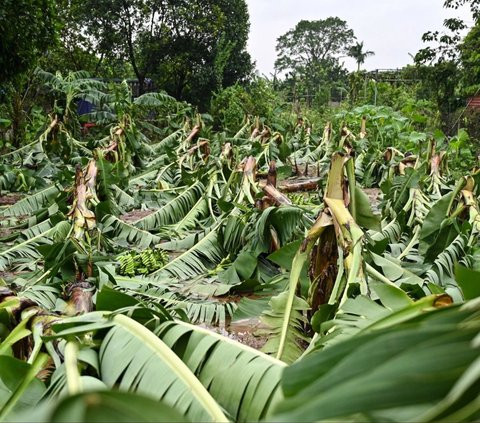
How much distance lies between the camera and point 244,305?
2047 millimetres

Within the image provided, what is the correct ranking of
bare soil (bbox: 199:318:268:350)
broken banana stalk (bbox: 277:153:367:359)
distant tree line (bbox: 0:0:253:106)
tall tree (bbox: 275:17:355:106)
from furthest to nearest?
tall tree (bbox: 275:17:355:106)
distant tree line (bbox: 0:0:253:106)
bare soil (bbox: 199:318:268:350)
broken banana stalk (bbox: 277:153:367:359)

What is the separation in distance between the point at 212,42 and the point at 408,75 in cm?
834

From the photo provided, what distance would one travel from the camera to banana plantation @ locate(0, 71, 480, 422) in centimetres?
40

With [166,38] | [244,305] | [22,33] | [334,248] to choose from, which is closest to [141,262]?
[244,305]

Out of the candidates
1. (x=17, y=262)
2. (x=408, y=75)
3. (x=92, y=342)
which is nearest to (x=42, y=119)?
(x=17, y=262)

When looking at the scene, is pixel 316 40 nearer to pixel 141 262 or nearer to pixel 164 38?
pixel 164 38

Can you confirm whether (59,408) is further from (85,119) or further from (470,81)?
(470,81)

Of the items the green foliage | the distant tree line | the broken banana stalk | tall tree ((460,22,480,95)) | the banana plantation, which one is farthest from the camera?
the distant tree line

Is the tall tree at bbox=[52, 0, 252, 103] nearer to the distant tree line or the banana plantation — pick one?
the distant tree line

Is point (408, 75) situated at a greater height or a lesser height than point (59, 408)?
greater

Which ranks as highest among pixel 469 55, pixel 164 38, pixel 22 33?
pixel 164 38

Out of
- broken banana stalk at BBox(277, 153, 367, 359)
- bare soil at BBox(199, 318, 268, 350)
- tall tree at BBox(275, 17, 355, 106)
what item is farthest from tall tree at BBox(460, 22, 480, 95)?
tall tree at BBox(275, 17, 355, 106)

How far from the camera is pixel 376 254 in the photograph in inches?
79.4

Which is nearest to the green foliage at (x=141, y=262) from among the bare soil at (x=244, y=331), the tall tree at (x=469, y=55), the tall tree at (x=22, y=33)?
the bare soil at (x=244, y=331)
